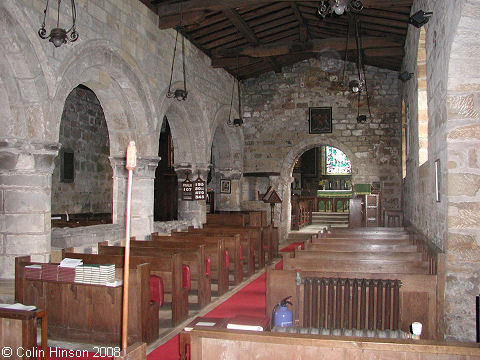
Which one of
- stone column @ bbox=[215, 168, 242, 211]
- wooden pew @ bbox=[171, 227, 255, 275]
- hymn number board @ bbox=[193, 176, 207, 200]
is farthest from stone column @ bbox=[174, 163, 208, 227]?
wooden pew @ bbox=[171, 227, 255, 275]

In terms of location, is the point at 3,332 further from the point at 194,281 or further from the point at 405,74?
the point at 405,74

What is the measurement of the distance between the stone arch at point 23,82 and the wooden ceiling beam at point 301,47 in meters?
5.80

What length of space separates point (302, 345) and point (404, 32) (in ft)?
28.2

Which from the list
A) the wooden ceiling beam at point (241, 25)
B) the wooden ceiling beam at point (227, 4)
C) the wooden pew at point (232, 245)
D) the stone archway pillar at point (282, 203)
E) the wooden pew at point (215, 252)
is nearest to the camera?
the wooden pew at point (215, 252)

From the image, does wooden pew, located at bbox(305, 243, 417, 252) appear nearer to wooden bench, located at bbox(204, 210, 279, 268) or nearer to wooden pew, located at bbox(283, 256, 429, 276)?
wooden pew, located at bbox(283, 256, 429, 276)

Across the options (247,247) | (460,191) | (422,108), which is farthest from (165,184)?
(460,191)

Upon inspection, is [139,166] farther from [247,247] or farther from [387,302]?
[387,302]

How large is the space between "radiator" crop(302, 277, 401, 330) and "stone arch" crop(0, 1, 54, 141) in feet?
12.5

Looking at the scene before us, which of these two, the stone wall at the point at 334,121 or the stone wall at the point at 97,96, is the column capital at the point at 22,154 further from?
the stone wall at the point at 334,121

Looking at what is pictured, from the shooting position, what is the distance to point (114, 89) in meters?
7.50

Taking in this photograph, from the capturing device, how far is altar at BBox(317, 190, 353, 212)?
18250 mm

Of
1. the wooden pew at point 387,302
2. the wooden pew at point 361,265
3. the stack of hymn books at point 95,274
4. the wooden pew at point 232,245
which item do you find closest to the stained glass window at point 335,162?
the wooden pew at point 232,245

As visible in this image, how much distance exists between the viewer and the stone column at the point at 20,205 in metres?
5.39

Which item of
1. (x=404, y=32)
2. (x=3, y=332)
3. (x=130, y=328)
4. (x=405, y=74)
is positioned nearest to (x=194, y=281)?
(x=130, y=328)
